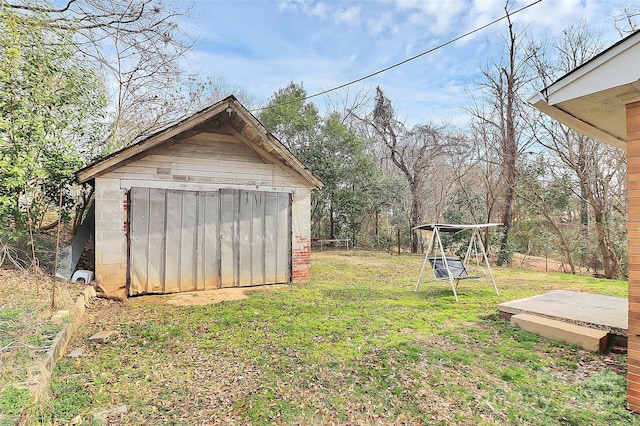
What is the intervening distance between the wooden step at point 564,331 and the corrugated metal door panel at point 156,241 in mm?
6503

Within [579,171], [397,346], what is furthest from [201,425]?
[579,171]

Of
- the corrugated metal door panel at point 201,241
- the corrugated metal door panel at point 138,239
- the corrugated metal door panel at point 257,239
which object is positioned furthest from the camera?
the corrugated metal door panel at point 257,239

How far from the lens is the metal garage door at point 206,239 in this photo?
639 cm

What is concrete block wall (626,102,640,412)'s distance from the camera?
2.42 m

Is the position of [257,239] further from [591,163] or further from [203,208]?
[591,163]

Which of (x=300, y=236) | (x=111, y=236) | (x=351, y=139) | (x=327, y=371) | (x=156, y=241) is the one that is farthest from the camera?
(x=351, y=139)

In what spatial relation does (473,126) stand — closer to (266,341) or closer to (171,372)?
(266,341)

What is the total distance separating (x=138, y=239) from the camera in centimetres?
634

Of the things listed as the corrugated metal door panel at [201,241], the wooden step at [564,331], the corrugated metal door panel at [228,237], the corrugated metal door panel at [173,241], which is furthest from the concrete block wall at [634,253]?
the corrugated metal door panel at [173,241]

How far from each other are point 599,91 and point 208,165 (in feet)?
21.3

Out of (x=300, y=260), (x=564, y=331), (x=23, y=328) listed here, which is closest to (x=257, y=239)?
(x=300, y=260)

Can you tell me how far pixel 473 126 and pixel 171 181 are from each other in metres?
13.5

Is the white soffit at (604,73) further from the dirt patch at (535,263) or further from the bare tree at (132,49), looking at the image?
the dirt patch at (535,263)

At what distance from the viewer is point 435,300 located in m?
6.13
